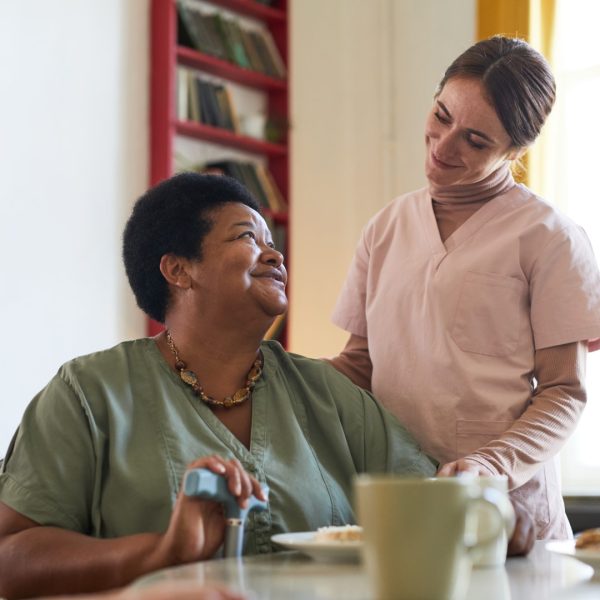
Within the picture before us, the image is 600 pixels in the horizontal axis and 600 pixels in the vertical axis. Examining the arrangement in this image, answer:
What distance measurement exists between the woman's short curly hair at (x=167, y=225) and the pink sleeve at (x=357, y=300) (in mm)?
365

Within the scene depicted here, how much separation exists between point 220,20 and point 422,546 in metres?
4.31

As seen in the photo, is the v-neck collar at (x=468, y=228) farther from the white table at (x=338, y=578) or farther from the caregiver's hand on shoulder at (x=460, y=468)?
the white table at (x=338, y=578)

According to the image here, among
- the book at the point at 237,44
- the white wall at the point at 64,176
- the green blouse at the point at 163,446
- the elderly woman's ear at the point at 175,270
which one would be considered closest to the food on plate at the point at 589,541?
the green blouse at the point at 163,446

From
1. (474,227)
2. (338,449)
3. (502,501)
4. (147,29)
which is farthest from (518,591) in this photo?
(147,29)

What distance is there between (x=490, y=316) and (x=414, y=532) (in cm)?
117

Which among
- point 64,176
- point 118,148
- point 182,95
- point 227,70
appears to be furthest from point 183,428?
point 227,70

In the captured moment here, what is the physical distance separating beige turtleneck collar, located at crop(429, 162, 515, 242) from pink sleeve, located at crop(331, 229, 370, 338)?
19cm

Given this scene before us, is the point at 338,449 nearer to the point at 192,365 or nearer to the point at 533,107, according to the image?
the point at 192,365

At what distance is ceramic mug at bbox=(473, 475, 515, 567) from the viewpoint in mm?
998

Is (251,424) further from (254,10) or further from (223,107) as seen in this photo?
(254,10)

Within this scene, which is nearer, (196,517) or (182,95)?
(196,517)

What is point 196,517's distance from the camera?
1315 mm

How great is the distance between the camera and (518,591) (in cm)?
112

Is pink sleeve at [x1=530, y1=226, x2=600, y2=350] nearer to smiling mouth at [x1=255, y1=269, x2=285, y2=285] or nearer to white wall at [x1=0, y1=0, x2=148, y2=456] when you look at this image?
smiling mouth at [x1=255, y1=269, x2=285, y2=285]
